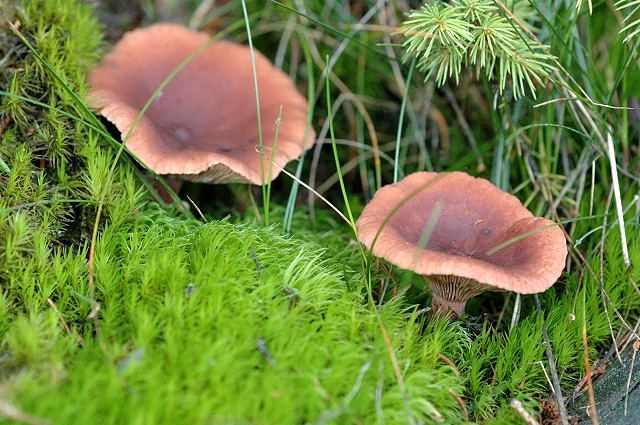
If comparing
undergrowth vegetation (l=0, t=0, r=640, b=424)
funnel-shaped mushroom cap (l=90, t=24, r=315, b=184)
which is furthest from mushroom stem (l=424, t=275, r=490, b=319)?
funnel-shaped mushroom cap (l=90, t=24, r=315, b=184)

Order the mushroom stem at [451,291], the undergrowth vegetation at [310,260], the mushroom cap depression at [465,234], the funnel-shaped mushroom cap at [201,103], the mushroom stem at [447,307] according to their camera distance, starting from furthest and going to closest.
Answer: the funnel-shaped mushroom cap at [201,103] → the mushroom stem at [447,307] → the mushroom stem at [451,291] → the mushroom cap depression at [465,234] → the undergrowth vegetation at [310,260]

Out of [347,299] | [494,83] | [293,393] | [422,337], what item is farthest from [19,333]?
[494,83]

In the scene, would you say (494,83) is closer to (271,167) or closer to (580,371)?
(271,167)

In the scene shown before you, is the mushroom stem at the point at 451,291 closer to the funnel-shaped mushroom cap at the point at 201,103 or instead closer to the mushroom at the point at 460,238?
the mushroom at the point at 460,238

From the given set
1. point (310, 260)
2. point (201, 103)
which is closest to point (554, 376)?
point (310, 260)

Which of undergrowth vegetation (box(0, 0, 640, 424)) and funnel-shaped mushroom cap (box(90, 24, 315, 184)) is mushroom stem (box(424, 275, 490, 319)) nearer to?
undergrowth vegetation (box(0, 0, 640, 424))

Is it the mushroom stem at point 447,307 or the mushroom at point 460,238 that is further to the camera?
the mushroom stem at point 447,307

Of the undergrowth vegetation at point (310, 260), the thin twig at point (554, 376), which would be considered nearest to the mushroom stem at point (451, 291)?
the undergrowth vegetation at point (310, 260)

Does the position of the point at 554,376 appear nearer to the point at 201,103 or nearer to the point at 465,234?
the point at 465,234
